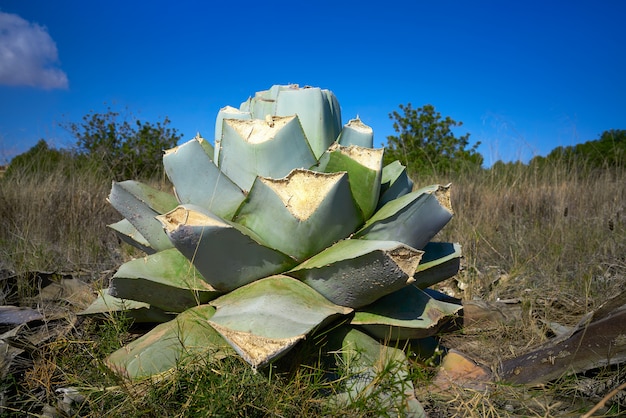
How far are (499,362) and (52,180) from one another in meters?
5.01

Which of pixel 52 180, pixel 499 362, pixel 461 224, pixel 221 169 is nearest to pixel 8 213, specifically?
pixel 52 180

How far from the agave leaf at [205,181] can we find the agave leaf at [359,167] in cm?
28

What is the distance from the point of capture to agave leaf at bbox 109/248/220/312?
1.21 m

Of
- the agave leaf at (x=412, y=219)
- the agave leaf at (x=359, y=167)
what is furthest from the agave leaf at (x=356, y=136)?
the agave leaf at (x=412, y=219)

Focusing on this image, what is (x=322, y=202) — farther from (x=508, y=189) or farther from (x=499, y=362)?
(x=508, y=189)

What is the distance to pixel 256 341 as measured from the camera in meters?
0.98

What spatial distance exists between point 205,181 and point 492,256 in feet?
7.84

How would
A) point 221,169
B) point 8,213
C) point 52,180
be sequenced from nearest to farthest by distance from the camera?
point 221,169 → point 8,213 → point 52,180

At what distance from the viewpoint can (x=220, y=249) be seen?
113cm

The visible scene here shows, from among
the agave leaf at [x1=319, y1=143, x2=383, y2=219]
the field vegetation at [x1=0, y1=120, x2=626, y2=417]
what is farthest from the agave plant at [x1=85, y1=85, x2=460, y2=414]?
the field vegetation at [x1=0, y1=120, x2=626, y2=417]

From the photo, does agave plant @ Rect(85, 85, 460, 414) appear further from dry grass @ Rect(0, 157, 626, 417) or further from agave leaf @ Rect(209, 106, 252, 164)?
dry grass @ Rect(0, 157, 626, 417)

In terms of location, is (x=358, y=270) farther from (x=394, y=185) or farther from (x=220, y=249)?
(x=394, y=185)

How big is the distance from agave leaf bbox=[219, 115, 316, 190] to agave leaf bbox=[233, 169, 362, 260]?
13 cm

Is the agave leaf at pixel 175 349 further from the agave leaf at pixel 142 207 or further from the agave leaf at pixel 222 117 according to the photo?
the agave leaf at pixel 222 117
